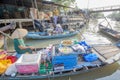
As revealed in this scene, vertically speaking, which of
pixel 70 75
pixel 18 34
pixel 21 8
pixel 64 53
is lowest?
pixel 70 75

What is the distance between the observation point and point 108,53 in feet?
23.2

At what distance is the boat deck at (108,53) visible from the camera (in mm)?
6336

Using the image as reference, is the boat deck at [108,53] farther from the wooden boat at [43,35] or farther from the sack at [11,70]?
the wooden boat at [43,35]

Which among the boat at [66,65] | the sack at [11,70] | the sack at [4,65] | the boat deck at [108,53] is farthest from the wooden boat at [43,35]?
the sack at [11,70]

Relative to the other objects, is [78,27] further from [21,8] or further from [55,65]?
[55,65]

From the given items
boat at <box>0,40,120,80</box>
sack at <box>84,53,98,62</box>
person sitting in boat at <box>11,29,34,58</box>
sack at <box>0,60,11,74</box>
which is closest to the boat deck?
boat at <box>0,40,120,80</box>

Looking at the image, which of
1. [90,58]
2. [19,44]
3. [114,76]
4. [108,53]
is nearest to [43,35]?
[19,44]

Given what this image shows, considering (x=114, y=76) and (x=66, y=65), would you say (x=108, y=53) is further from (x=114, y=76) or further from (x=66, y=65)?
(x=66, y=65)

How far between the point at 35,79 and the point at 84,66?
1.81 metres

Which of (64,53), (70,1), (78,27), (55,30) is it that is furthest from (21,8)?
(70,1)

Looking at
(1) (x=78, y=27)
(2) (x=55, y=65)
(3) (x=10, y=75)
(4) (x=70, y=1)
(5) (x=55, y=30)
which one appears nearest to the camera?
(3) (x=10, y=75)

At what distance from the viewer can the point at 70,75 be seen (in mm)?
5664

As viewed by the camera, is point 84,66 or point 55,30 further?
point 55,30

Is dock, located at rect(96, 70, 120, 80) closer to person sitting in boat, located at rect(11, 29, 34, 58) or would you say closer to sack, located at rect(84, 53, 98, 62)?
sack, located at rect(84, 53, 98, 62)
